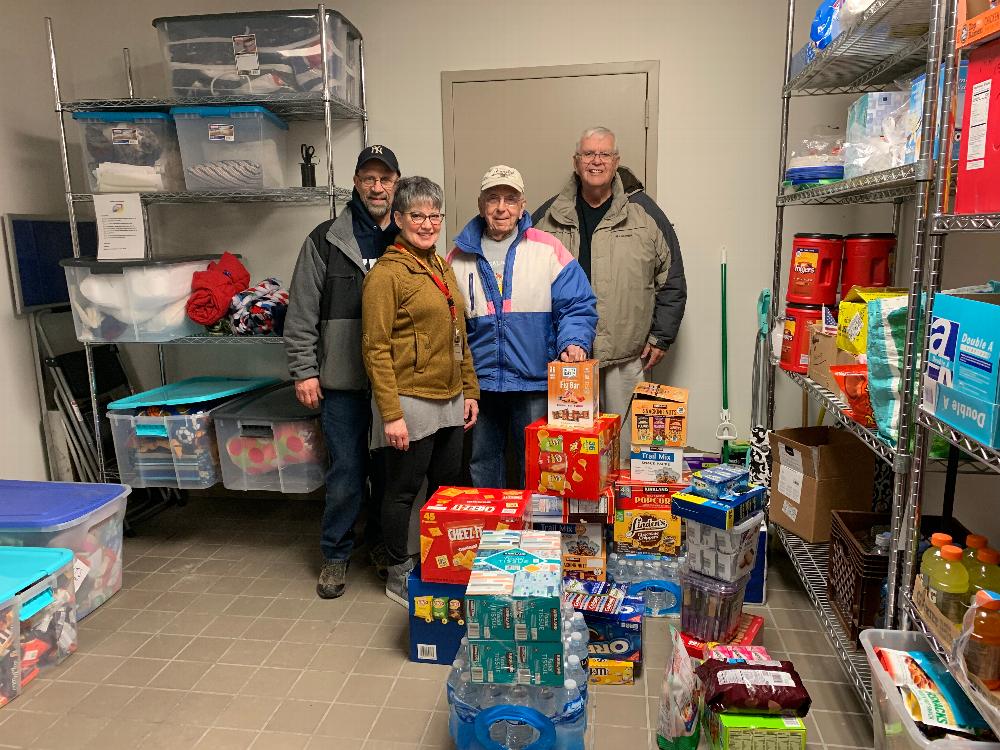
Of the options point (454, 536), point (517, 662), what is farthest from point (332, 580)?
point (517, 662)

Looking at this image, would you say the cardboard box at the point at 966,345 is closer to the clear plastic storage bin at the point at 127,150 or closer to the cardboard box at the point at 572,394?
the cardboard box at the point at 572,394

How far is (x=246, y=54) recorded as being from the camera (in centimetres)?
321

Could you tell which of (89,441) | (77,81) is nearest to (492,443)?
(89,441)

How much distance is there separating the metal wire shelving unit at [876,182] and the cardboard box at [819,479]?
129 millimetres

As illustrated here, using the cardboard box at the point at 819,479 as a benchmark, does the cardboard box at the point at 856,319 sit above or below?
above

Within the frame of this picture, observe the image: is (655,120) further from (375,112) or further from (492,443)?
(492,443)

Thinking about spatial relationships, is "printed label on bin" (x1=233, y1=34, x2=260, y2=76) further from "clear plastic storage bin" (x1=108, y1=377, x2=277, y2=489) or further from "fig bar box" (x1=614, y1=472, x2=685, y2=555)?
"fig bar box" (x1=614, y1=472, x2=685, y2=555)

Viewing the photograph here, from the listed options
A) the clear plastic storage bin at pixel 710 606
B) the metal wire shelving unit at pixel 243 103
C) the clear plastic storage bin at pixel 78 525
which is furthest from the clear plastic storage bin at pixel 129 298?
the clear plastic storage bin at pixel 710 606

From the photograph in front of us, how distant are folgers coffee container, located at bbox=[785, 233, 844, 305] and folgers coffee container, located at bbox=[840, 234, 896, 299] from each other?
0.16ft

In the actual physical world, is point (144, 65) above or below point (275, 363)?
above

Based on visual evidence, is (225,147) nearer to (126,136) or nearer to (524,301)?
(126,136)

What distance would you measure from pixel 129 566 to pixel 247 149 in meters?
1.94

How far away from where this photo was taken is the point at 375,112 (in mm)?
3689

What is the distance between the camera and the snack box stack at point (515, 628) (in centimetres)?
189
